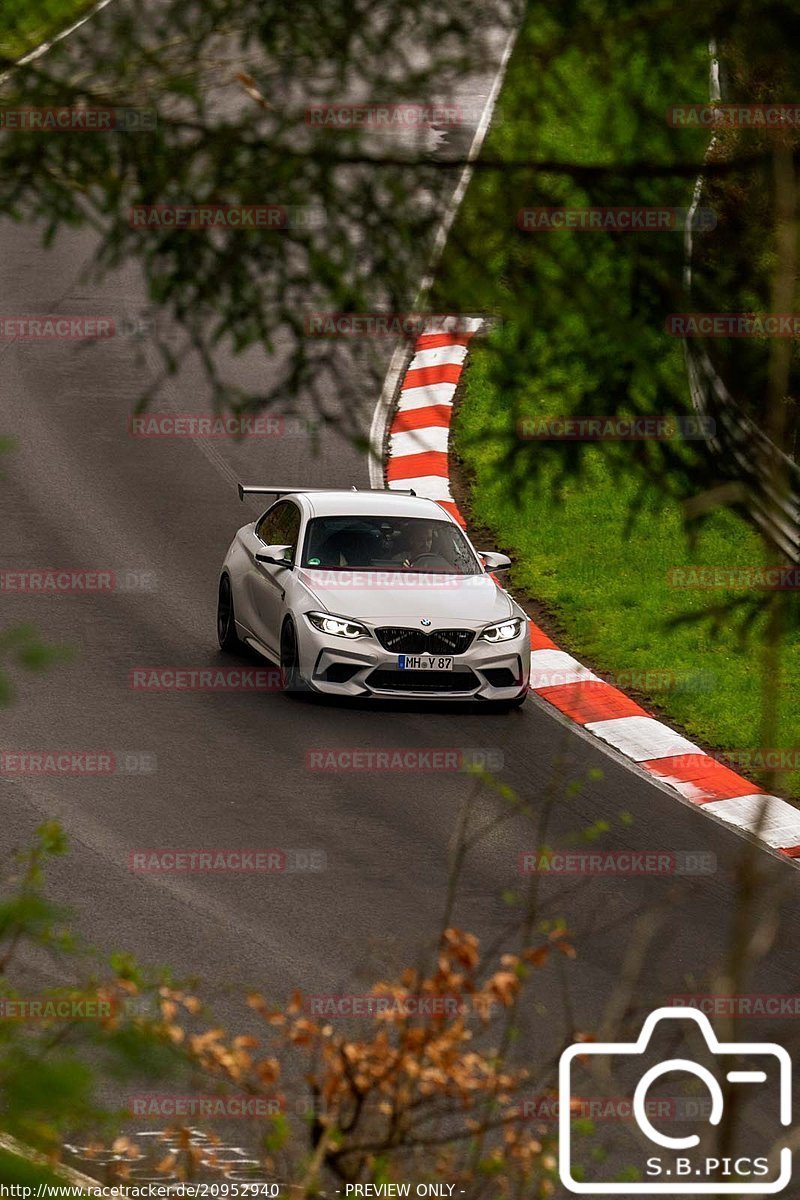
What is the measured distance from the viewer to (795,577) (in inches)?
Result: 282

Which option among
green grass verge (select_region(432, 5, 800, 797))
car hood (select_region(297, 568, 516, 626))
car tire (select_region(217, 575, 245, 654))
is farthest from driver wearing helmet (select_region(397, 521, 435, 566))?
green grass verge (select_region(432, 5, 800, 797))

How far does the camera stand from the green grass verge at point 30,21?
627 cm

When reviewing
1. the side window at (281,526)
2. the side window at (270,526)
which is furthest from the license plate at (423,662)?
the side window at (270,526)

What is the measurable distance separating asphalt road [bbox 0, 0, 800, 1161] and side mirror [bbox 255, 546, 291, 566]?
103cm

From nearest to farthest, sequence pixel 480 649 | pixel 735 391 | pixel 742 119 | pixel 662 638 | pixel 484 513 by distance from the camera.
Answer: pixel 735 391, pixel 742 119, pixel 480 649, pixel 662 638, pixel 484 513

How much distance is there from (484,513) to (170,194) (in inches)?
562

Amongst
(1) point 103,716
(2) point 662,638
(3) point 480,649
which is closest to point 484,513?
(2) point 662,638

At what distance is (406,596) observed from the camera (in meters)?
14.9

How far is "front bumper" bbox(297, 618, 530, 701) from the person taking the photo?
47.6ft

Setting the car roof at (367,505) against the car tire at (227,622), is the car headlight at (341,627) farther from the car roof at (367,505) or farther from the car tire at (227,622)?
the car tire at (227,622)

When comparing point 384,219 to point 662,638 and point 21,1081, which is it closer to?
point 21,1081

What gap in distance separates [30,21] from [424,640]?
8640 millimetres

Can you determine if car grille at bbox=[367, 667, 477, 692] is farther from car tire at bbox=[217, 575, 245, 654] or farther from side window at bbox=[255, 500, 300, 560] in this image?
car tire at bbox=[217, 575, 245, 654]

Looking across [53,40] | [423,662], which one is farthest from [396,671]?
[53,40]
